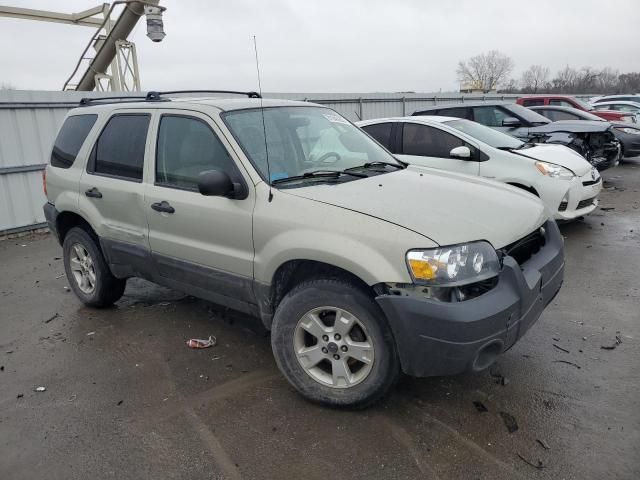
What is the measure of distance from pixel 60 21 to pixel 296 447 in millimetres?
19998

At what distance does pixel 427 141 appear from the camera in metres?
6.97

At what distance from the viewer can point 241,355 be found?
12.6 feet

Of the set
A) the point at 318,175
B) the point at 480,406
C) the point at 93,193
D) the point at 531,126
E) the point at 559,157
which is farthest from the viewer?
the point at 531,126

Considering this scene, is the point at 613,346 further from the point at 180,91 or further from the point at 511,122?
the point at 511,122

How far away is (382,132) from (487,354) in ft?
16.7

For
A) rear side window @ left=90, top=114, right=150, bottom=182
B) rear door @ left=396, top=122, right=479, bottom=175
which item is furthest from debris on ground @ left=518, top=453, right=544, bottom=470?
rear door @ left=396, top=122, right=479, bottom=175

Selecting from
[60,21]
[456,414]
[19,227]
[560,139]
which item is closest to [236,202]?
[456,414]

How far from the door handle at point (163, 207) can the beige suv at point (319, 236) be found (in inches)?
0.9

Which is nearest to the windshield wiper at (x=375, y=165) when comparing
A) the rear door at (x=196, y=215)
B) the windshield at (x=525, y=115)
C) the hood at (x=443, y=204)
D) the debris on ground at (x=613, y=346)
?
the hood at (x=443, y=204)

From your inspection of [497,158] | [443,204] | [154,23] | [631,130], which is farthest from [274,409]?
[631,130]

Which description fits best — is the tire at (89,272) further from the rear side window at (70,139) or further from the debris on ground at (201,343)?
the debris on ground at (201,343)

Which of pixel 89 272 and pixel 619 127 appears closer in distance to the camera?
pixel 89 272

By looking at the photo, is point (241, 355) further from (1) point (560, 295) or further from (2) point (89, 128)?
(1) point (560, 295)

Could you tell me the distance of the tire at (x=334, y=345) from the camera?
9.14 ft
